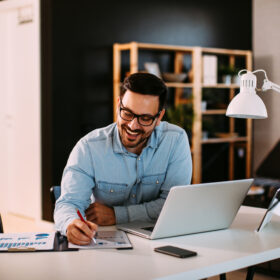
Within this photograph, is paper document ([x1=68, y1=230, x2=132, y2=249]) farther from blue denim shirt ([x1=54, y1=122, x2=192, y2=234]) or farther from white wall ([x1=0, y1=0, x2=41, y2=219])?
white wall ([x1=0, y1=0, x2=41, y2=219])

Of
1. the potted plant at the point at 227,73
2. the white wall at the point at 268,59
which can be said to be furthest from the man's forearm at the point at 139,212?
the potted plant at the point at 227,73

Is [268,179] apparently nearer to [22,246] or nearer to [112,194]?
[112,194]

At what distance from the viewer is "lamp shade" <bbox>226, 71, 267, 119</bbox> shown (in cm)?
199

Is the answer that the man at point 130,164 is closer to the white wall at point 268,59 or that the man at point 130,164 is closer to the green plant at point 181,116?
the green plant at point 181,116

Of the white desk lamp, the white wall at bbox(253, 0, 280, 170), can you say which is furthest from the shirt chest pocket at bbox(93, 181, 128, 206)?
the white wall at bbox(253, 0, 280, 170)

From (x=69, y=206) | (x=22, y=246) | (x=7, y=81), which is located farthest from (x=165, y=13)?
(x=22, y=246)

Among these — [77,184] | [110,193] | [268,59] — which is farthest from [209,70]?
[77,184]

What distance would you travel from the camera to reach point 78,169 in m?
2.16

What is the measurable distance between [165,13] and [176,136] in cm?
391

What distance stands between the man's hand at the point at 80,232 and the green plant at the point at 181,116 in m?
4.05

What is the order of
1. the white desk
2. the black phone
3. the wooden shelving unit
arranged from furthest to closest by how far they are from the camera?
the wooden shelving unit < the black phone < the white desk

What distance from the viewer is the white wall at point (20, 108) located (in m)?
5.27

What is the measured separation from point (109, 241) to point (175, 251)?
0.27 metres

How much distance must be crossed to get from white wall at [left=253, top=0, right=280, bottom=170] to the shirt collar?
11.4ft
